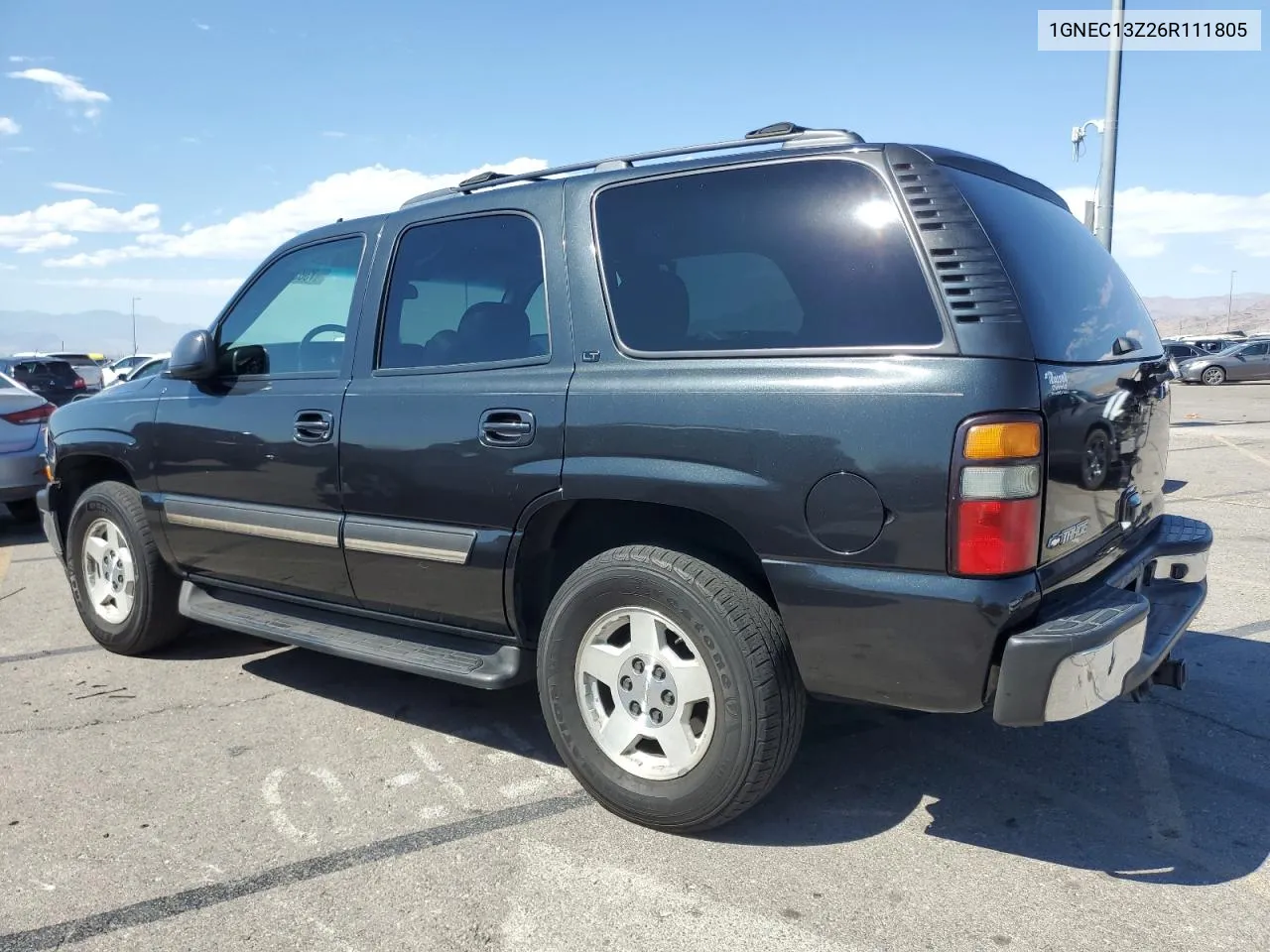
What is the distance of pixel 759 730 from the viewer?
2699 mm

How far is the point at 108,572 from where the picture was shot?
483cm

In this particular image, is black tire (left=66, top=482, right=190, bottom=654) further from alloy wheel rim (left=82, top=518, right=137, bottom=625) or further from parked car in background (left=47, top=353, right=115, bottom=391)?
parked car in background (left=47, top=353, right=115, bottom=391)

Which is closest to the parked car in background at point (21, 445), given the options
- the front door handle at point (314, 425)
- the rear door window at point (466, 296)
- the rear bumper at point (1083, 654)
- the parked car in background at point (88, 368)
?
the front door handle at point (314, 425)

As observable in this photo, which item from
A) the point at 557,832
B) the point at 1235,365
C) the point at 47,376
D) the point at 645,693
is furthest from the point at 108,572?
the point at 1235,365

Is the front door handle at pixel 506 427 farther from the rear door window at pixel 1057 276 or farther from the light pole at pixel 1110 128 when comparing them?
the light pole at pixel 1110 128

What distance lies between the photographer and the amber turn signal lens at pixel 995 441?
2393mm

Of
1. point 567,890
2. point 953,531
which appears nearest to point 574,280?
point 953,531

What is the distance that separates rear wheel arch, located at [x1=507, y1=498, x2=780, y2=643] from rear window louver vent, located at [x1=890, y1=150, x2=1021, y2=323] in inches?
33.1

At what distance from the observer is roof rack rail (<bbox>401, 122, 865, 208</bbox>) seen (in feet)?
9.53

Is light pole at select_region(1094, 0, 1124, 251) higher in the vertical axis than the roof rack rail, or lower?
higher

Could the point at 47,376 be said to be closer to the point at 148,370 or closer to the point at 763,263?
the point at 148,370

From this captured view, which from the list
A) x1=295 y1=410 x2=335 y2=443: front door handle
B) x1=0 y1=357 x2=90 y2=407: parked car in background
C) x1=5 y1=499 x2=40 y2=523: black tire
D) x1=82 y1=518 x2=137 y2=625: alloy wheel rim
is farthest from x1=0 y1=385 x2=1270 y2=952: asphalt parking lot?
x1=0 y1=357 x2=90 y2=407: parked car in background

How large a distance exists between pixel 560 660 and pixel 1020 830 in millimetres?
1434

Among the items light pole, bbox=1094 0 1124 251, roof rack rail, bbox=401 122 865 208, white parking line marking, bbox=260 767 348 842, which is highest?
light pole, bbox=1094 0 1124 251
